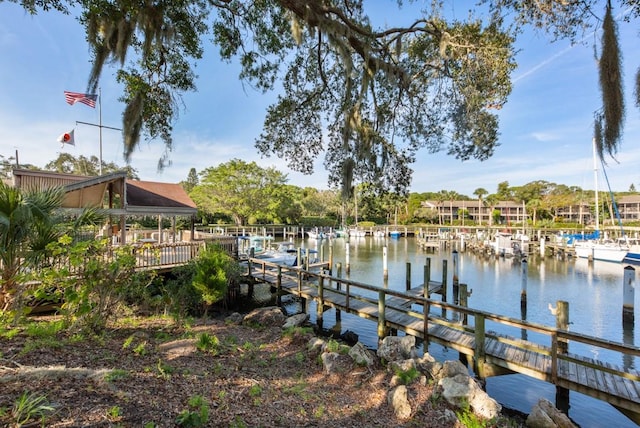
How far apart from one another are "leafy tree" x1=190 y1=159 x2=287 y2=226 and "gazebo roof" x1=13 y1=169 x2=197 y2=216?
20.6 meters

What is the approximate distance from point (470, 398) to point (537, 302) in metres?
12.7

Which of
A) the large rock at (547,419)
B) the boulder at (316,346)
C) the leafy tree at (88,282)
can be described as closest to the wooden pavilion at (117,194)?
the leafy tree at (88,282)

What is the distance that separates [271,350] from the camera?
5676mm

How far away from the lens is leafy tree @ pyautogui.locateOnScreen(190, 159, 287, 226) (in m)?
34.4

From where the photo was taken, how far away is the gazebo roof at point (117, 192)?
975cm

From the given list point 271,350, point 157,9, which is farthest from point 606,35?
point 271,350

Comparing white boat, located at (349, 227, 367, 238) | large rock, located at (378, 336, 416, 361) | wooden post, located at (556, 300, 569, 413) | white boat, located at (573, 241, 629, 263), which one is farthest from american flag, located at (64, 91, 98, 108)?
white boat, located at (349, 227, 367, 238)

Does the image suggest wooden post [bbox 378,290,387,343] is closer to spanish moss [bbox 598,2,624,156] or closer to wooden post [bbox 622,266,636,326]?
spanish moss [bbox 598,2,624,156]

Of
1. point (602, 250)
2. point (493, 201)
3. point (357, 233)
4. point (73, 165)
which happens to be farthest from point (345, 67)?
point (493, 201)

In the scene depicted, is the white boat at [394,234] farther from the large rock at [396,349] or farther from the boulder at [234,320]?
the large rock at [396,349]

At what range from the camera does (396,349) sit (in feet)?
18.5

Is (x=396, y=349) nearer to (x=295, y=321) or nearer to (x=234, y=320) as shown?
(x=295, y=321)

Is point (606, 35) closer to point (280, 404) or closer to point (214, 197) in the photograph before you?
point (280, 404)

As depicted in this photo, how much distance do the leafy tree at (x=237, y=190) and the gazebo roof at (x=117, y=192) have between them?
20626 millimetres
